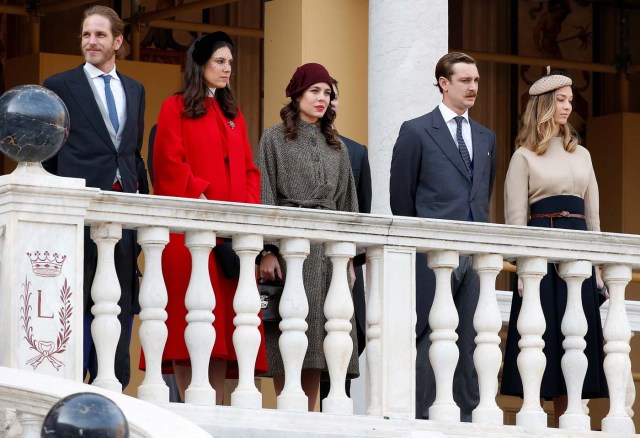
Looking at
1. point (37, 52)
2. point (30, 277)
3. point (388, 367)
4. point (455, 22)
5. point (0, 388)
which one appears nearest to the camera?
point (0, 388)

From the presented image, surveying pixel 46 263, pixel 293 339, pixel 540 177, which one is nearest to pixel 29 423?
pixel 46 263

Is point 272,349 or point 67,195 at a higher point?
Result: point 67,195

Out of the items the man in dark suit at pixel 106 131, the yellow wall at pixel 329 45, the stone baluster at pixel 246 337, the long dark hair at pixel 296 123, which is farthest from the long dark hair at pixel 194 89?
the yellow wall at pixel 329 45

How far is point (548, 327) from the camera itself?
9.86 metres

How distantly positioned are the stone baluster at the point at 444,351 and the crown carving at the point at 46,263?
5.68 ft

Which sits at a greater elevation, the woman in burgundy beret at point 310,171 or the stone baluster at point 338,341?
the woman in burgundy beret at point 310,171

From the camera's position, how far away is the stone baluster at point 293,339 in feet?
29.1

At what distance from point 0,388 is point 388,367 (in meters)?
2.25

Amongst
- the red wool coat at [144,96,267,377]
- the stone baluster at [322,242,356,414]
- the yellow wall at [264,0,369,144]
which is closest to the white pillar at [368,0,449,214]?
the yellow wall at [264,0,369,144]

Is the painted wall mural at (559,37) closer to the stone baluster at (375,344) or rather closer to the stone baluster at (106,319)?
the stone baluster at (375,344)

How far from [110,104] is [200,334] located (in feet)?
3.97

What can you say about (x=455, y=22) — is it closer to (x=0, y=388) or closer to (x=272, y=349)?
(x=272, y=349)

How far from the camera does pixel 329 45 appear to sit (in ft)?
41.3

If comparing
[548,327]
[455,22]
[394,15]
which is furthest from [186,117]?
[455,22]
